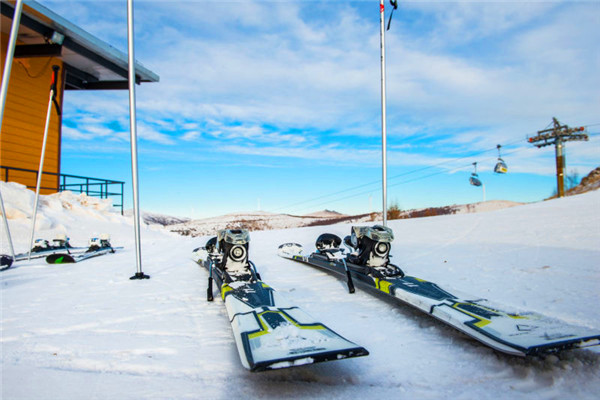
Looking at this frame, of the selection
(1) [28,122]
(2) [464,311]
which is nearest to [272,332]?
(2) [464,311]

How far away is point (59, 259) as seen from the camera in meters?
6.86

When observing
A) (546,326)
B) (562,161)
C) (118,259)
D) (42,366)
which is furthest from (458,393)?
(562,161)

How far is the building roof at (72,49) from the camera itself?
11.1 m

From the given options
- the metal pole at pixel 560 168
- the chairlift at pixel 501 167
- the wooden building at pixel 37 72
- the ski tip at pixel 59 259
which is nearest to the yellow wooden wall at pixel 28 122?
the wooden building at pixel 37 72

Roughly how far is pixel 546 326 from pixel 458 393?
41.6 inches

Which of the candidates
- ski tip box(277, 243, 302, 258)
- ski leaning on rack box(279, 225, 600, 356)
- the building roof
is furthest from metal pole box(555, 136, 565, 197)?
the building roof

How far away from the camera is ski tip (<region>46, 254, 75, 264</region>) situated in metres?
6.75

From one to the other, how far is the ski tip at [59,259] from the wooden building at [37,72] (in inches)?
254

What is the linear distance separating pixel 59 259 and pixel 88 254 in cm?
96

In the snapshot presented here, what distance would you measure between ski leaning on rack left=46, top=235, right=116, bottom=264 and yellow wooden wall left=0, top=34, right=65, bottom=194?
6510mm

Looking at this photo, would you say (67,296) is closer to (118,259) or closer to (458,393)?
(118,259)

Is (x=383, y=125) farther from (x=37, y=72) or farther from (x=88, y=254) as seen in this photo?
(x=37, y=72)

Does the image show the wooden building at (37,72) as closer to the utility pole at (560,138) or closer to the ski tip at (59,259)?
the ski tip at (59,259)

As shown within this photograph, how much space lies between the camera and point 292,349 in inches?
87.3
